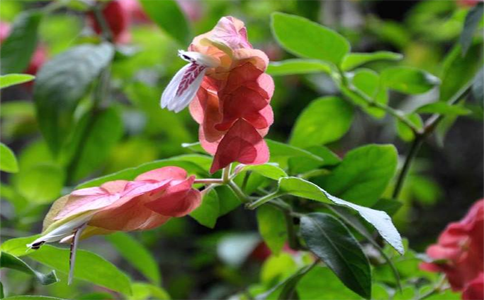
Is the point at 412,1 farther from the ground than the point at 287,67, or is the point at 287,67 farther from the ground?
the point at 287,67

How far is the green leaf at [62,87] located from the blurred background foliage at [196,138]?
0.06m

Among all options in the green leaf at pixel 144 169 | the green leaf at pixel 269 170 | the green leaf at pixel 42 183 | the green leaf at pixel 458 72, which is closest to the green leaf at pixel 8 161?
the green leaf at pixel 144 169

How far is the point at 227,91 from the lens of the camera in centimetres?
37

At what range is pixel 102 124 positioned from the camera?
2.60ft

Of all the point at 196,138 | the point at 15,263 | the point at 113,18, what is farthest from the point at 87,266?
the point at 196,138

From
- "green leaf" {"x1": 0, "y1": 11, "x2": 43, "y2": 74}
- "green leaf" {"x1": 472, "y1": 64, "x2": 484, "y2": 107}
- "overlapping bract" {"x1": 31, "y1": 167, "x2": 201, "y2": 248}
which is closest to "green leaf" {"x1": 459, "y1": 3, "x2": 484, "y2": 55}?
"green leaf" {"x1": 472, "y1": 64, "x2": 484, "y2": 107}

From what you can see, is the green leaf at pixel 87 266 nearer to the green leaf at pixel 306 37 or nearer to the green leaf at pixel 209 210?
the green leaf at pixel 209 210

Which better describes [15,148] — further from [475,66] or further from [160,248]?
[475,66]

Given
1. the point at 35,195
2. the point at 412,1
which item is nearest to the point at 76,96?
the point at 35,195

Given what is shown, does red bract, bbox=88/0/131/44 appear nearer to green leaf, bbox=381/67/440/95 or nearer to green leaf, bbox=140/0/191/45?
green leaf, bbox=140/0/191/45

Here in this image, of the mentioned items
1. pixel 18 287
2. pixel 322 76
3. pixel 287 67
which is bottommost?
pixel 18 287

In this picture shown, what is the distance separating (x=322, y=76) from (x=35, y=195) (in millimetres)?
668

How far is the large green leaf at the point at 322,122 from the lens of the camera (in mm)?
643

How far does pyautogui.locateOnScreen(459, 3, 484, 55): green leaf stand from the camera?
547mm
